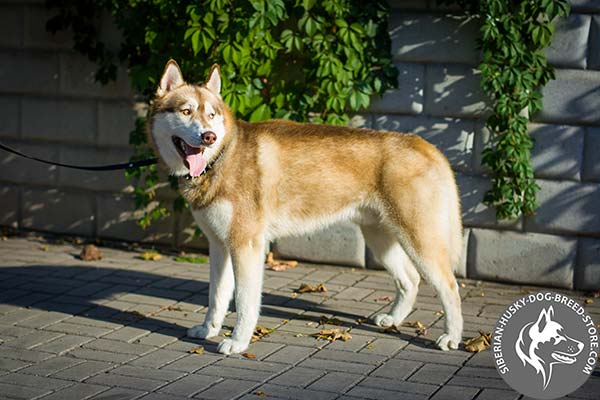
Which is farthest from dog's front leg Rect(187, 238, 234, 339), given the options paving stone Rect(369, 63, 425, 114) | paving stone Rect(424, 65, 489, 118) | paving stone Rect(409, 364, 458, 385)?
paving stone Rect(424, 65, 489, 118)

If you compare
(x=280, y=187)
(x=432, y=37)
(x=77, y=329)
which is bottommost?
(x=77, y=329)

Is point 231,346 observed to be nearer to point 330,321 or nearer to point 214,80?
point 330,321

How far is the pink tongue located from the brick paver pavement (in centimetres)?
108

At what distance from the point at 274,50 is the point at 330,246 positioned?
1687 mm

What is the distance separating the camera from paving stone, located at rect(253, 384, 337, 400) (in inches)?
187

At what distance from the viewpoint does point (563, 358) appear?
521 cm

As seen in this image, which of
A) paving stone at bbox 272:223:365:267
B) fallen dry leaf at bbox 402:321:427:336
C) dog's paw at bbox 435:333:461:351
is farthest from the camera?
paving stone at bbox 272:223:365:267

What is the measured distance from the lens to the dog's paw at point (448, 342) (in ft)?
18.5

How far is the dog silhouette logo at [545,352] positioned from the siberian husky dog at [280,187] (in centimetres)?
41

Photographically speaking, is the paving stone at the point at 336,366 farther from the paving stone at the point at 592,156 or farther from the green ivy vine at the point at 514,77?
the paving stone at the point at 592,156

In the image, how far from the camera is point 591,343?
5547 millimetres

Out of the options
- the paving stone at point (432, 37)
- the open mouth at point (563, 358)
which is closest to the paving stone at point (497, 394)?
the open mouth at point (563, 358)

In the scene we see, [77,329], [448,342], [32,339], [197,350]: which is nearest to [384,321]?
[448,342]

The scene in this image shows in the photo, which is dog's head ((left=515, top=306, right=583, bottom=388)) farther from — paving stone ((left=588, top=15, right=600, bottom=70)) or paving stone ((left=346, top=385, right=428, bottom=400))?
paving stone ((left=588, top=15, right=600, bottom=70))
